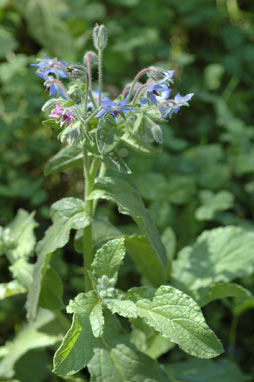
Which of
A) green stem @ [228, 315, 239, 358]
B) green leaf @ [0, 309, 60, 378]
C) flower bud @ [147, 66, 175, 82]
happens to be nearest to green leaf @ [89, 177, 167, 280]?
flower bud @ [147, 66, 175, 82]

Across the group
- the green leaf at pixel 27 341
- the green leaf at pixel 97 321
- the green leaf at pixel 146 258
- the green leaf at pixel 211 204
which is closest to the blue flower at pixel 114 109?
the green leaf at pixel 146 258

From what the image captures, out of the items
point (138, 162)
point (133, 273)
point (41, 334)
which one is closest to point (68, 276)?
point (133, 273)

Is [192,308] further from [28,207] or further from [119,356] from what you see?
[28,207]

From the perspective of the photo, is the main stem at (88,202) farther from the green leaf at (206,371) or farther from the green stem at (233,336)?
the green stem at (233,336)

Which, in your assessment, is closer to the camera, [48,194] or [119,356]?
[119,356]

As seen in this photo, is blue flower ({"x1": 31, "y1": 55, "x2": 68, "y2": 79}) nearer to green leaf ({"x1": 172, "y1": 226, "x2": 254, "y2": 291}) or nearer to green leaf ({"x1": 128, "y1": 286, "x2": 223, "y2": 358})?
green leaf ({"x1": 128, "y1": 286, "x2": 223, "y2": 358})

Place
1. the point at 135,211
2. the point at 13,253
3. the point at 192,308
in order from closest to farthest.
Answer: the point at 192,308 < the point at 135,211 < the point at 13,253

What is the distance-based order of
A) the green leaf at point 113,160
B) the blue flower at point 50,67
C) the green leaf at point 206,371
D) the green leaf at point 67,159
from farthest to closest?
the green leaf at point 206,371, the green leaf at point 67,159, the blue flower at point 50,67, the green leaf at point 113,160

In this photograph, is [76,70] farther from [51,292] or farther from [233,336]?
[233,336]
